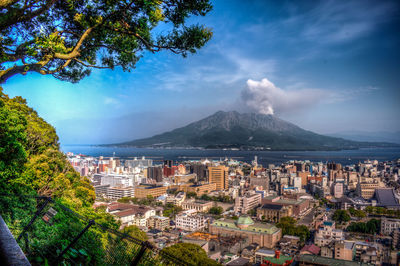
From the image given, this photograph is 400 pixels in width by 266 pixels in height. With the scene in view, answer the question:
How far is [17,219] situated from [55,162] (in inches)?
120

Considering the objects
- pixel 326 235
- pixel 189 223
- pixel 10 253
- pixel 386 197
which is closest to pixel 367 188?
pixel 386 197

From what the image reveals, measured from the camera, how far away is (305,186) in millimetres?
24578

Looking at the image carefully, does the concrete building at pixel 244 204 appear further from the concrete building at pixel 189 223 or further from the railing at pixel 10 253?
the railing at pixel 10 253

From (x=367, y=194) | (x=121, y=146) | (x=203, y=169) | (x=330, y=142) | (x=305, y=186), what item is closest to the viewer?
(x=367, y=194)

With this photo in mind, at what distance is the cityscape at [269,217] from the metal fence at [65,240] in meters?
6.78

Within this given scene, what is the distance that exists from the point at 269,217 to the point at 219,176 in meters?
10.2

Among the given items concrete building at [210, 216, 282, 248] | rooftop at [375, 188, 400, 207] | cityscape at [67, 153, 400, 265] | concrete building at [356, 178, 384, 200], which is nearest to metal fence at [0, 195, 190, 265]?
cityscape at [67, 153, 400, 265]

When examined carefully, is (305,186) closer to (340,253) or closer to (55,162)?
(340,253)

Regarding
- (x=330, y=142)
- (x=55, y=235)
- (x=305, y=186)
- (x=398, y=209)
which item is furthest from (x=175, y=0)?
(x=330, y=142)

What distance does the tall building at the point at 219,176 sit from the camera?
24.4 metres

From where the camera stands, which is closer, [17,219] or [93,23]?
[17,219]

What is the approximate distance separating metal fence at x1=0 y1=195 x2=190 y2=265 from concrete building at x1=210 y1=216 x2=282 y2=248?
960 centimetres

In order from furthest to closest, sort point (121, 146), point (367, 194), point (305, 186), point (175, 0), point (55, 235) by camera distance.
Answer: point (121, 146), point (305, 186), point (367, 194), point (175, 0), point (55, 235)

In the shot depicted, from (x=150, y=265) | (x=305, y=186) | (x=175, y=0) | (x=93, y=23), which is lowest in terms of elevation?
(x=305, y=186)
